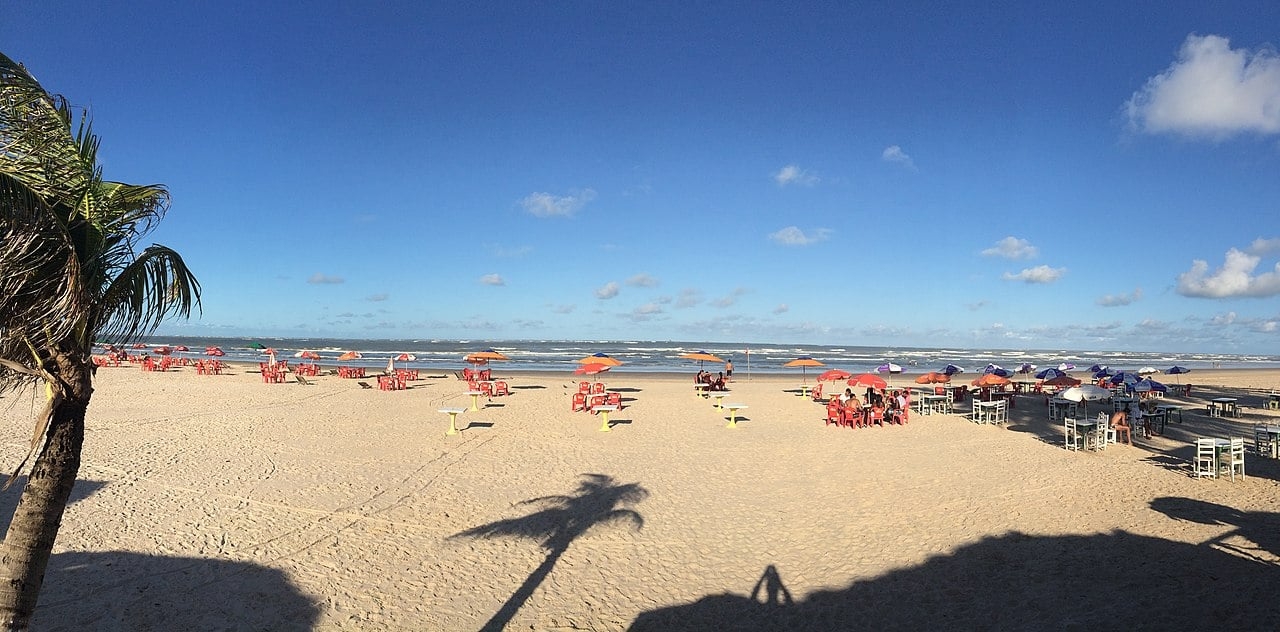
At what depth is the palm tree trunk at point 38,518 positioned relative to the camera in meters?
2.91

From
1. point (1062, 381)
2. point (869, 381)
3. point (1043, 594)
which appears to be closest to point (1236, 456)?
point (869, 381)

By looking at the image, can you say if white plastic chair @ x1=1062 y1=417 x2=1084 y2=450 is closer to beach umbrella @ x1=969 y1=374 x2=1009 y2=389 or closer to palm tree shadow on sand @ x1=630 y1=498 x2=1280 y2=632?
beach umbrella @ x1=969 y1=374 x2=1009 y2=389

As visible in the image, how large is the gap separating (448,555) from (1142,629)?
7060 millimetres

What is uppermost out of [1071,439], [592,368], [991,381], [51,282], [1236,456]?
[51,282]

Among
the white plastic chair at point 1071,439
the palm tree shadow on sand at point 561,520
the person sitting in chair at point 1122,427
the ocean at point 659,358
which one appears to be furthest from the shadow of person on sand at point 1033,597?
the ocean at point 659,358

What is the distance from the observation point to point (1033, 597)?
6.43m

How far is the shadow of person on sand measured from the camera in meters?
5.93

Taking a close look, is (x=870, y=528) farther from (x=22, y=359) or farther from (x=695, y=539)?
(x=22, y=359)

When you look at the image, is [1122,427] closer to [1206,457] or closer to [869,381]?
[1206,457]

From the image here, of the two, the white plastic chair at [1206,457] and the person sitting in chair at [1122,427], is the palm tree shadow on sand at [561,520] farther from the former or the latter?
the person sitting in chair at [1122,427]

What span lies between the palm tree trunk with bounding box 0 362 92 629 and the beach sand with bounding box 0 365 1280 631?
10.4 ft

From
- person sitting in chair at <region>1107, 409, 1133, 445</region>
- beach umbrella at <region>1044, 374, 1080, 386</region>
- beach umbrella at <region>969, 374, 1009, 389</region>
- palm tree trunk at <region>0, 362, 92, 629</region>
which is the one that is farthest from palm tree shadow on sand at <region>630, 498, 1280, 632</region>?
beach umbrella at <region>1044, 374, 1080, 386</region>

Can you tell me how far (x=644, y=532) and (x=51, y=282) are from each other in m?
7.14

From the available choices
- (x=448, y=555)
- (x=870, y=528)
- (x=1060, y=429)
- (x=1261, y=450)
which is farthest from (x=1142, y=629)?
(x=1060, y=429)
